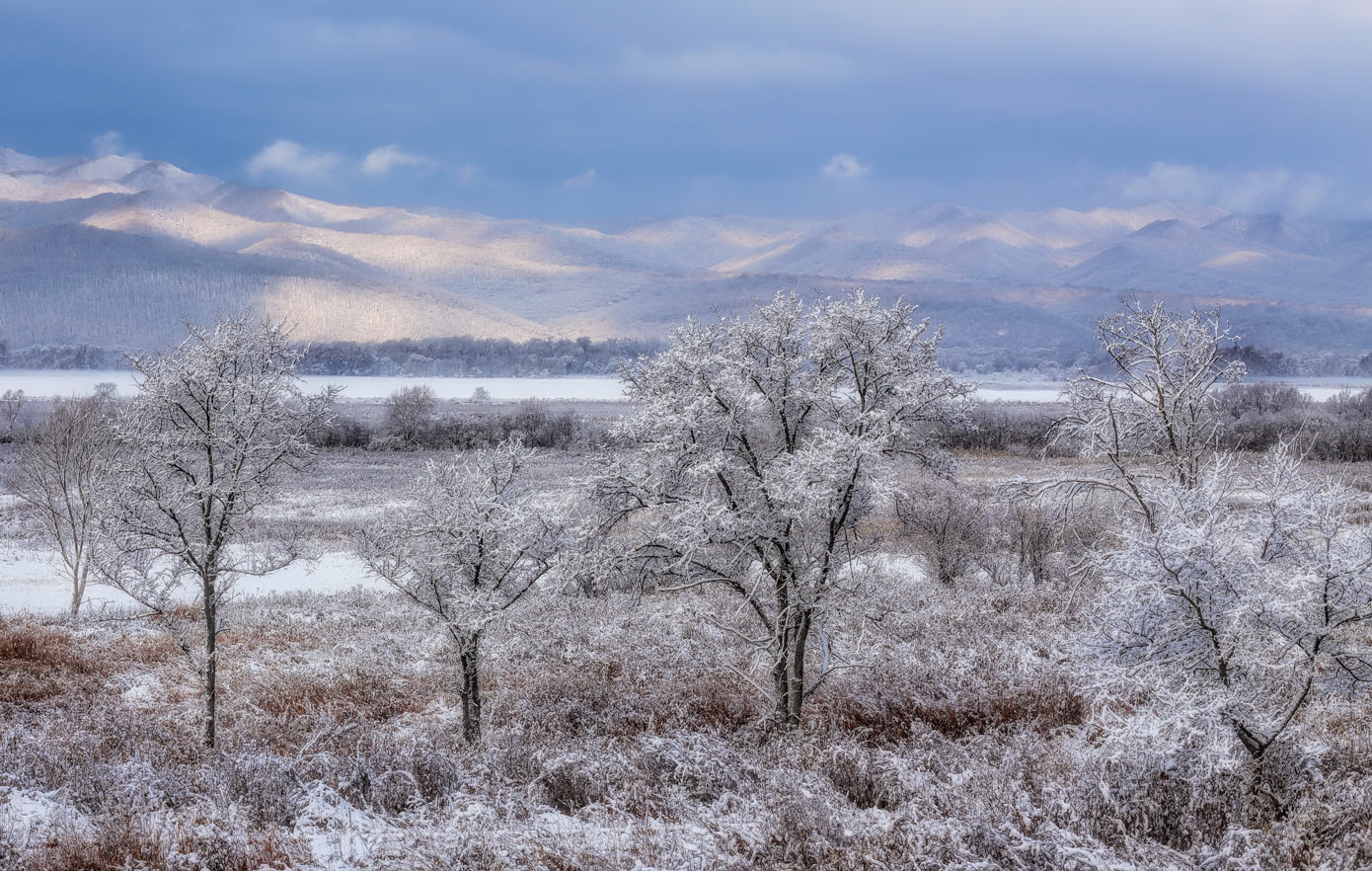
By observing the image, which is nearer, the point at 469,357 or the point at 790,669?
the point at 790,669

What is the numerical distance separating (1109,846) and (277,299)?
211 meters

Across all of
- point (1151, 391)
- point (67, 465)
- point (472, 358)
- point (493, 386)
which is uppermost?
point (472, 358)

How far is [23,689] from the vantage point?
11.8m

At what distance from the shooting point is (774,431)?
26.2 ft

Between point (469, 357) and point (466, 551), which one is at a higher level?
point (469, 357)

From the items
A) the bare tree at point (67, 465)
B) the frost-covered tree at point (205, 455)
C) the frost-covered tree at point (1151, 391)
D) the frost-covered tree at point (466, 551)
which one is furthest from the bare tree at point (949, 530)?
the bare tree at point (67, 465)

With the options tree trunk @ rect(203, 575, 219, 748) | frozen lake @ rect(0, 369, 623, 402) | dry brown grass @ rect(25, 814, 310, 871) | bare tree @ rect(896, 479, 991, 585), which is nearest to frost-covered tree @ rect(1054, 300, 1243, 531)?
dry brown grass @ rect(25, 814, 310, 871)

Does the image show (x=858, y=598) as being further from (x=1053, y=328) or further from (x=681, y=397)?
(x=1053, y=328)

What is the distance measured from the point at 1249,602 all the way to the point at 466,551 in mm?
6656

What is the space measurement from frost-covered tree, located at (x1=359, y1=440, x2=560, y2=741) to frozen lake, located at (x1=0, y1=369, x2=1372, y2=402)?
2780 inches

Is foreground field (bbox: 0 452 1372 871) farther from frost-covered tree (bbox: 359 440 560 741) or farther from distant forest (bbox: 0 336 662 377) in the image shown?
distant forest (bbox: 0 336 662 377)

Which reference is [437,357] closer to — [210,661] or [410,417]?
[410,417]

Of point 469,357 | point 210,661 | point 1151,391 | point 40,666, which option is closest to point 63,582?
point 40,666

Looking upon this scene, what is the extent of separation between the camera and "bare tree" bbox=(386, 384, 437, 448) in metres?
57.3
